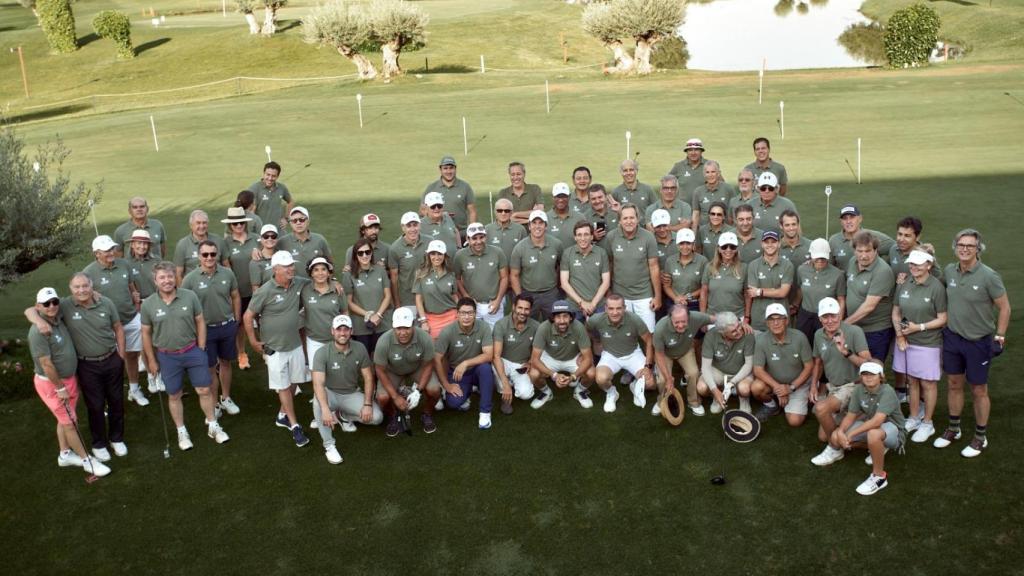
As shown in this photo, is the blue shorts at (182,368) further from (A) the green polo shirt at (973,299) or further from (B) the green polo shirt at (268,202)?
(A) the green polo shirt at (973,299)

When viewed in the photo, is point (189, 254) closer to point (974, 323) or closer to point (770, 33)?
point (974, 323)

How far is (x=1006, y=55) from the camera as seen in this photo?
124ft

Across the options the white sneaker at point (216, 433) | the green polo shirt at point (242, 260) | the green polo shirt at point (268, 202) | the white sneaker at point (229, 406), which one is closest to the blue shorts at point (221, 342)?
the white sneaker at point (229, 406)

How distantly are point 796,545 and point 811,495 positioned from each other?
926 mm

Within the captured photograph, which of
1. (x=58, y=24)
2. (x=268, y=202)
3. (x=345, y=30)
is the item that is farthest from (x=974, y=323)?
(x=58, y=24)

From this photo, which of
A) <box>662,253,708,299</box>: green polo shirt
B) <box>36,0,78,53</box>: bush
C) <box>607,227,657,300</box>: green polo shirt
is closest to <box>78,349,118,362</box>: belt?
<box>607,227,657,300</box>: green polo shirt

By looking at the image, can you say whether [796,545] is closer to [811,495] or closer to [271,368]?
[811,495]

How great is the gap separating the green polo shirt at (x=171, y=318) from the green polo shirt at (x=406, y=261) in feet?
9.06

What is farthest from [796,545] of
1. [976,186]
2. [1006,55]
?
[1006,55]

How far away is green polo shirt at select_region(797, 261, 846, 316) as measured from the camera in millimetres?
10773

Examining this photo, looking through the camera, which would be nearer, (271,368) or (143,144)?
(271,368)

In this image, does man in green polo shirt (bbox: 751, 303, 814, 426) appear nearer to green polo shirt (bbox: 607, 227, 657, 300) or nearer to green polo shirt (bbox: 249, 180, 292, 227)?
green polo shirt (bbox: 607, 227, 657, 300)

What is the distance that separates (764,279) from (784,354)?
3.77ft

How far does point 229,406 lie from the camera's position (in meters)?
11.7
